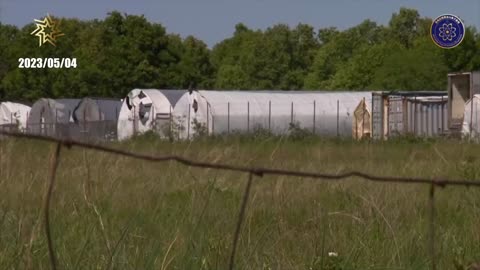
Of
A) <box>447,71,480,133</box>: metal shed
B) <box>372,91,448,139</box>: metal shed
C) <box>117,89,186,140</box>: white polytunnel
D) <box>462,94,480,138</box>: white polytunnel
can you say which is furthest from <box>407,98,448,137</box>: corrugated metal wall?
<box>117,89,186,140</box>: white polytunnel

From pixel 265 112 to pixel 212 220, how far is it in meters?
29.2

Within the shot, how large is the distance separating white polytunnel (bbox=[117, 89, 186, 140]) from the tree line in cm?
1412

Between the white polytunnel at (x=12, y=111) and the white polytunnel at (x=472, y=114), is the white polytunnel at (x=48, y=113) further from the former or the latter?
the white polytunnel at (x=472, y=114)

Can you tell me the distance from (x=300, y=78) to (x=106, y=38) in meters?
15.2

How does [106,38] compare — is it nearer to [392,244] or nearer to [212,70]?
[212,70]

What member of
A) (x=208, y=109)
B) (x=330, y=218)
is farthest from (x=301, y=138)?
(x=330, y=218)

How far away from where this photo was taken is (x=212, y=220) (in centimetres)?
623

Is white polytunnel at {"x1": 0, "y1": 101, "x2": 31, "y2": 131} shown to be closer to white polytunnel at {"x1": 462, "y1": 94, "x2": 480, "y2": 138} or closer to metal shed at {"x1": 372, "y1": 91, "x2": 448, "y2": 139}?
metal shed at {"x1": 372, "y1": 91, "x2": 448, "y2": 139}

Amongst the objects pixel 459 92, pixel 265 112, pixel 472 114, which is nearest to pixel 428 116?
pixel 459 92

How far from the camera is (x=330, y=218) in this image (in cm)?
688

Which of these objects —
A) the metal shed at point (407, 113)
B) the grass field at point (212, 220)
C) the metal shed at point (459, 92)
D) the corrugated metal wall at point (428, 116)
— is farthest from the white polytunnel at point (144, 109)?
the grass field at point (212, 220)

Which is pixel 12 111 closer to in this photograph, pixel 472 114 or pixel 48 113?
pixel 48 113

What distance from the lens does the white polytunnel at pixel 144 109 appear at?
117 feet

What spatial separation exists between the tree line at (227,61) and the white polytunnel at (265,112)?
56.4 ft
